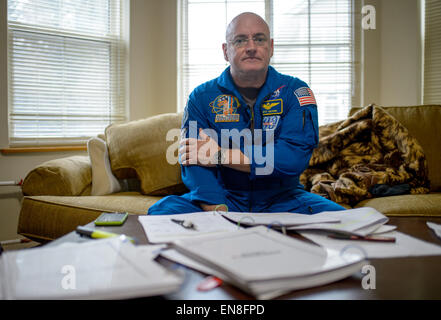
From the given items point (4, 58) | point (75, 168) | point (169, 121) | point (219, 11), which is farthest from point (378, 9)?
point (4, 58)

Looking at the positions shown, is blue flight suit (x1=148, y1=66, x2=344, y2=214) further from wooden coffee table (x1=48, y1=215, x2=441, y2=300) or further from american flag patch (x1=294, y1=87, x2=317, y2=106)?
wooden coffee table (x1=48, y1=215, x2=441, y2=300)

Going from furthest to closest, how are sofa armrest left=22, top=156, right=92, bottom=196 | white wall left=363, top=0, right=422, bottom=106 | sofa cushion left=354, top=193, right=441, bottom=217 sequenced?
white wall left=363, top=0, right=422, bottom=106 < sofa armrest left=22, top=156, right=92, bottom=196 < sofa cushion left=354, top=193, right=441, bottom=217

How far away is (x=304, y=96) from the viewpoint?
158cm

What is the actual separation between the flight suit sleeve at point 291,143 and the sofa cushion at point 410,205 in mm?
568

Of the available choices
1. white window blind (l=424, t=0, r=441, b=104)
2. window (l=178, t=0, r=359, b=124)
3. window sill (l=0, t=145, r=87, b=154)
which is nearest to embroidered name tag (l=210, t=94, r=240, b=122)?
window sill (l=0, t=145, r=87, b=154)

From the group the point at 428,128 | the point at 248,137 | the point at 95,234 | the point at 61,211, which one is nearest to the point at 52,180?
Result: the point at 61,211

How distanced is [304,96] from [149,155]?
1.09m

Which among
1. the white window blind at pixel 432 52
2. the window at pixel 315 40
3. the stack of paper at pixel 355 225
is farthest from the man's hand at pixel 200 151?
the white window blind at pixel 432 52

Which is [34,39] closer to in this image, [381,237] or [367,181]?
[367,181]

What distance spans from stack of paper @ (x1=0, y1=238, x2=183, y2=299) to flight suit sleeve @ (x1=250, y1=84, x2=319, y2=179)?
868mm

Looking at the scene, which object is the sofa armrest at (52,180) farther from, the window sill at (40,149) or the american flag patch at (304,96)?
the american flag patch at (304,96)

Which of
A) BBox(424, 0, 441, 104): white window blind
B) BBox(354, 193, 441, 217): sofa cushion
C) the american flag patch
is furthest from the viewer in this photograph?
BBox(424, 0, 441, 104): white window blind

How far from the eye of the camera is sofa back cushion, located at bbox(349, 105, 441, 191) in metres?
2.22

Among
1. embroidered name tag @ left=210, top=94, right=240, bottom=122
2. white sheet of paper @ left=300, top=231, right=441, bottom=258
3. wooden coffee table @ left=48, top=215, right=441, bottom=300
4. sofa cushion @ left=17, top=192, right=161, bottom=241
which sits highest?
embroidered name tag @ left=210, top=94, right=240, bottom=122
